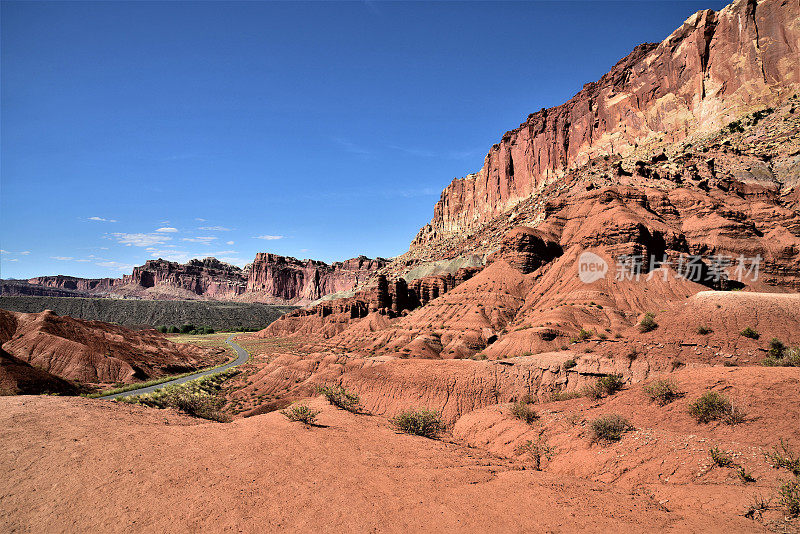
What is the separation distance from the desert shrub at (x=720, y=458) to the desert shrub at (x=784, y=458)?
0.74m

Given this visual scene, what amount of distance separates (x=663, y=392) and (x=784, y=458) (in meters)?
5.03

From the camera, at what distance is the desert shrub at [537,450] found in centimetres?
1177

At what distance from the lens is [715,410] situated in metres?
10.5

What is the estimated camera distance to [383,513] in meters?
7.16

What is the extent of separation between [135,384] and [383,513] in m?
45.8

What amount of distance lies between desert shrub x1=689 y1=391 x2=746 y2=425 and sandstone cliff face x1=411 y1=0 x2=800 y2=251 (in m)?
99.3

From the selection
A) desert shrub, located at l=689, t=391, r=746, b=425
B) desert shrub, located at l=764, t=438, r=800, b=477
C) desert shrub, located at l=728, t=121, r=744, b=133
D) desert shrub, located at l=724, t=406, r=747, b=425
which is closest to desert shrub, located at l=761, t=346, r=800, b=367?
desert shrub, located at l=689, t=391, r=746, b=425

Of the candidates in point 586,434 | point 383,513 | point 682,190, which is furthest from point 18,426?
point 682,190

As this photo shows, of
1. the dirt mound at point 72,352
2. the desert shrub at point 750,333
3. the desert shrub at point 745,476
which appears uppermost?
the desert shrub at point 750,333

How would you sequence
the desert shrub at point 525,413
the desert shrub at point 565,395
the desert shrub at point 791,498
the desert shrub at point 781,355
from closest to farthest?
the desert shrub at point 791,498
the desert shrub at point 781,355
the desert shrub at point 525,413
the desert shrub at point 565,395

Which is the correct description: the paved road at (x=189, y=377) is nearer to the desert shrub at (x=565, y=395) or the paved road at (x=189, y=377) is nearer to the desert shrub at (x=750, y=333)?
the desert shrub at (x=565, y=395)

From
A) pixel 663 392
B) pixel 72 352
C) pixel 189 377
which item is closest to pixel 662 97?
pixel 663 392

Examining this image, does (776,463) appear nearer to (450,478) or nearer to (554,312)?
(450,478)

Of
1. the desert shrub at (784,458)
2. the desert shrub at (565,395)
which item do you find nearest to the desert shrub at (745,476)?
the desert shrub at (784,458)
